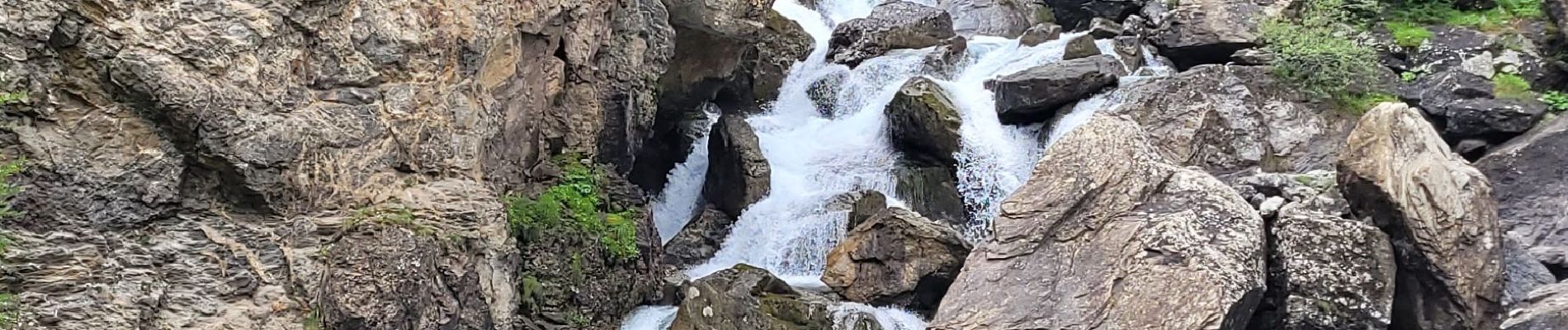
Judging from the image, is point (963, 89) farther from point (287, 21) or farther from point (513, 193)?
point (287, 21)

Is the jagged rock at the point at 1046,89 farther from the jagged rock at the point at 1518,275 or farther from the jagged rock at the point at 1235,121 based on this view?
the jagged rock at the point at 1518,275

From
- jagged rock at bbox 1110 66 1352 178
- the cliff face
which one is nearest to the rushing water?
jagged rock at bbox 1110 66 1352 178

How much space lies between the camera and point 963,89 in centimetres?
1831

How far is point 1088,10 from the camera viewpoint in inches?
909

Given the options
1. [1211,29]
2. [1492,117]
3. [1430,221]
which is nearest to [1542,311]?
[1430,221]

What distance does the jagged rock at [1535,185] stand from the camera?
11430 millimetres

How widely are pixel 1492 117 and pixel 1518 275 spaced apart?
5954mm

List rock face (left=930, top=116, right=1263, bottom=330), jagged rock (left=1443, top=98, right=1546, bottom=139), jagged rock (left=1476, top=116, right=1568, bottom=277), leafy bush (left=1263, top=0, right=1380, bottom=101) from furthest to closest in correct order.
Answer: leafy bush (left=1263, top=0, right=1380, bottom=101), jagged rock (left=1443, top=98, right=1546, bottom=139), jagged rock (left=1476, top=116, right=1568, bottom=277), rock face (left=930, top=116, right=1263, bottom=330)

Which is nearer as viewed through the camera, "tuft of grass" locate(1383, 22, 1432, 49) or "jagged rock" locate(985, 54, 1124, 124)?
"tuft of grass" locate(1383, 22, 1432, 49)

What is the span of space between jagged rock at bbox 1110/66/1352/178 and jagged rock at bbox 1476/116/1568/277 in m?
2.21

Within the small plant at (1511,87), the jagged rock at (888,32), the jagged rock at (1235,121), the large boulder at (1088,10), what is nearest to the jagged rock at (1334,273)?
the jagged rock at (1235,121)

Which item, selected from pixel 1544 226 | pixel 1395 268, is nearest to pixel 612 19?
pixel 1395 268

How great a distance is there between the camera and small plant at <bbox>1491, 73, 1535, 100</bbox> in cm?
1432

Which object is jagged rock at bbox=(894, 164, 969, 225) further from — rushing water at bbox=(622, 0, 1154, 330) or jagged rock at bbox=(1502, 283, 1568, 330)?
jagged rock at bbox=(1502, 283, 1568, 330)
